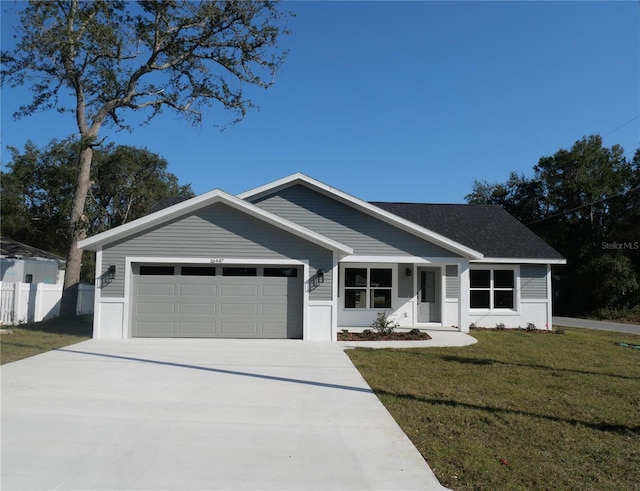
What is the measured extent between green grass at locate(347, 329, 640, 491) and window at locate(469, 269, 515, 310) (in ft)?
19.3

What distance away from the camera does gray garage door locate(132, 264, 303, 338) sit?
42.1 ft

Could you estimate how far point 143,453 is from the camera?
15.7 feet

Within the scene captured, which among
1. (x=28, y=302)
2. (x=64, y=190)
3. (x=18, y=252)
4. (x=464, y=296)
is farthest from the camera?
(x=64, y=190)

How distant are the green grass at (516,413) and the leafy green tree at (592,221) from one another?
70.4ft

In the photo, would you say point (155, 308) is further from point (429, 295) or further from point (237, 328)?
point (429, 295)

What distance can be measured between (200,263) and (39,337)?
4549 mm

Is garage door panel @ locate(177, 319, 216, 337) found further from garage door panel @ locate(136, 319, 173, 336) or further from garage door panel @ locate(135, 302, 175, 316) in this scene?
garage door panel @ locate(135, 302, 175, 316)

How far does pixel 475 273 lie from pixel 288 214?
24.4 ft

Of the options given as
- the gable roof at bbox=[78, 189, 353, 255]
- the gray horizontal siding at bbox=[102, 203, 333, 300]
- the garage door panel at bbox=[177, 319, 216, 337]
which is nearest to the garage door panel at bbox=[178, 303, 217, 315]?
the garage door panel at bbox=[177, 319, 216, 337]

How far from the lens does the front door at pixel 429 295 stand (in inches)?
671

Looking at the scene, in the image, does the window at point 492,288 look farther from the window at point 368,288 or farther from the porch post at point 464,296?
the window at point 368,288

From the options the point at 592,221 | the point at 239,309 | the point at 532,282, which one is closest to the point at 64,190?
the point at 239,309

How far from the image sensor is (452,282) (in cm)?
1670

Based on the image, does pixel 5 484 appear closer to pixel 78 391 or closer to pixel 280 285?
pixel 78 391
